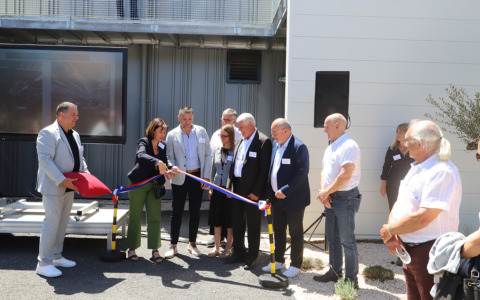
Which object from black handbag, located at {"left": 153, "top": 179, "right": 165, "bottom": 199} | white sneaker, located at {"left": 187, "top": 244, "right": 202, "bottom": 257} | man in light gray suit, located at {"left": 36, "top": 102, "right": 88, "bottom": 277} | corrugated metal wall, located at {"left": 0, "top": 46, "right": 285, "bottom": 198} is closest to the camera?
man in light gray suit, located at {"left": 36, "top": 102, "right": 88, "bottom": 277}

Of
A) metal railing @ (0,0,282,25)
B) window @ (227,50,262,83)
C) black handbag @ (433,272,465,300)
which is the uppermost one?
metal railing @ (0,0,282,25)

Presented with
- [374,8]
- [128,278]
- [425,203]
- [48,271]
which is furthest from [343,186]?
[374,8]

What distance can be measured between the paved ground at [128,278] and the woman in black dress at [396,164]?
1977 millimetres

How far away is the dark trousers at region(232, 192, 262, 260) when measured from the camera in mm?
5012

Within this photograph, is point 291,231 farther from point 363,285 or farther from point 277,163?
point 363,285

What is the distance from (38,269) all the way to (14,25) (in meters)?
5.72

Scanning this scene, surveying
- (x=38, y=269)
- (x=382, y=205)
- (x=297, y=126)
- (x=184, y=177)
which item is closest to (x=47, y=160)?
(x=38, y=269)

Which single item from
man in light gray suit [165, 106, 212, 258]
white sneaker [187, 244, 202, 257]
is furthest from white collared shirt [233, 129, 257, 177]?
white sneaker [187, 244, 202, 257]

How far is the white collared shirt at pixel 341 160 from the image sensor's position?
13.5 feet

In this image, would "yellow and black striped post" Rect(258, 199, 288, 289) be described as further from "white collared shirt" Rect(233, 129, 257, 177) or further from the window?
the window

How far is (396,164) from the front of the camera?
5.59 m

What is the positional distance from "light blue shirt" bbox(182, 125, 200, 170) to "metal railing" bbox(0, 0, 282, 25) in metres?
3.82

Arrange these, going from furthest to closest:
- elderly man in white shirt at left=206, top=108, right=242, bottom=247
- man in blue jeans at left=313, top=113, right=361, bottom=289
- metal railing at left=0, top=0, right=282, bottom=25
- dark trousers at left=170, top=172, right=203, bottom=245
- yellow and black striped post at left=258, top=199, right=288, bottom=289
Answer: metal railing at left=0, top=0, right=282, bottom=25, elderly man in white shirt at left=206, top=108, right=242, bottom=247, dark trousers at left=170, top=172, right=203, bottom=245, yellow and black striped post at left=258, top=199, right=288, bottom=289, man in blue jeans at left=313, top=113, right=361, bottom=289

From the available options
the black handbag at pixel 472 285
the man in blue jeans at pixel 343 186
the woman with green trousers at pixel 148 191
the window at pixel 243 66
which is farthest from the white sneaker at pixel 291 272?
the window at pixel 243 66
